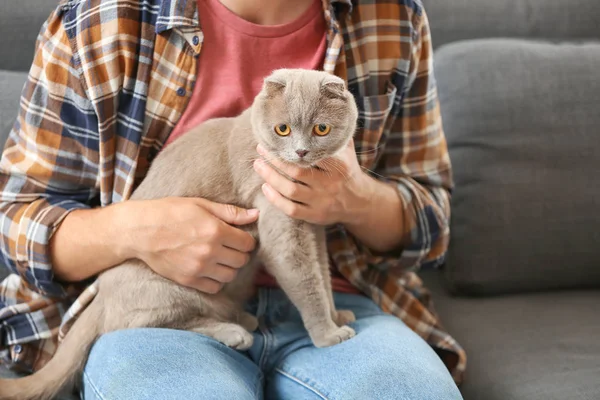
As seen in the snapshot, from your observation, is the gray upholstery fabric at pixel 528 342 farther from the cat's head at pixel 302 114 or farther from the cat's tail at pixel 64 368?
the cat's tail at pixel 64 368

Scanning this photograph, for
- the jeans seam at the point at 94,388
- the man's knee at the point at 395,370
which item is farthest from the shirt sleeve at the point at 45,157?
the man's knee at the point at 395,370

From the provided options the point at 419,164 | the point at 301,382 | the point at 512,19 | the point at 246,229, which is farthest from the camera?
the point at 512,19

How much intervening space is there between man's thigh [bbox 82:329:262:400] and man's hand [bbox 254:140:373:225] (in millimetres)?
294

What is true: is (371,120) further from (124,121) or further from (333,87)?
(124,121)

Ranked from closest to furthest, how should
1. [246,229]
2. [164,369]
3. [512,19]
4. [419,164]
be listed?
[164,369] < [246,229] < [419,164] < [512,19]

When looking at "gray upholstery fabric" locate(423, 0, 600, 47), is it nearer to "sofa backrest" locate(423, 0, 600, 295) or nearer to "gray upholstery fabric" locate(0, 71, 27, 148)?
"sofa backrest" locate(423, 0, 600, 295)

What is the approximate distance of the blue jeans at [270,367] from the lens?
0.94m

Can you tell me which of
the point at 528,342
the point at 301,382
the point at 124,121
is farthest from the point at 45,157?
the point at 528,342

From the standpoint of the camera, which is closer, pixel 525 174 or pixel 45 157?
pixel 45 157

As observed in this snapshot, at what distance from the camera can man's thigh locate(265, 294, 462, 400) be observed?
99cm

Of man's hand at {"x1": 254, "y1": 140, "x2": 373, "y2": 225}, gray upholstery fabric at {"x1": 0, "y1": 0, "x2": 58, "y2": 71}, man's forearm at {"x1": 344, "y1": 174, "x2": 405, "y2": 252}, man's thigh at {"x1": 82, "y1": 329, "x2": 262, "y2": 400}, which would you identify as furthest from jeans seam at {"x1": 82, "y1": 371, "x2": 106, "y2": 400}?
gray upholstery fabric at {"x1": 0, "y1": 0, "x2": 58, "y2": 71}

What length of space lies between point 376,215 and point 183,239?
0.40 m

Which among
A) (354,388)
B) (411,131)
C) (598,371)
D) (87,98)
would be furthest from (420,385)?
(87,98)

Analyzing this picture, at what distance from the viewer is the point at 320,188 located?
114cm
